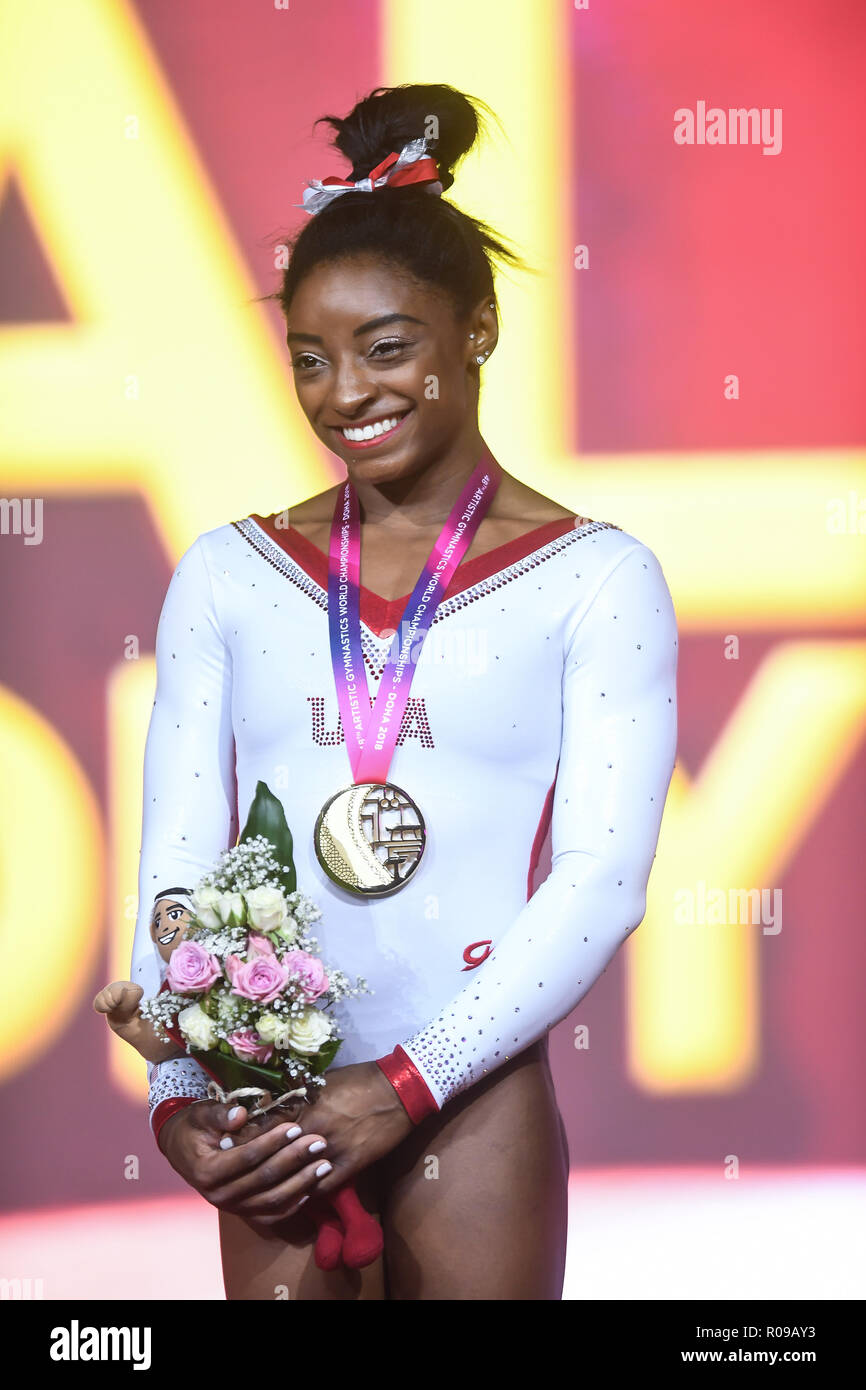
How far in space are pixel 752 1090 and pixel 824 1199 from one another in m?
0.31

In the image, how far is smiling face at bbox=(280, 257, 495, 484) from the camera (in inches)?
95.0

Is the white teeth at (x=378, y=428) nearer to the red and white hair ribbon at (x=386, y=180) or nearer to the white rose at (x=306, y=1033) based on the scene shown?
the red and white hair ribbon at (x=386, y=180)

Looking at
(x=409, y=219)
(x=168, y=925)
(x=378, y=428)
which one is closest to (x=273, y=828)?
(x=168, y=925)

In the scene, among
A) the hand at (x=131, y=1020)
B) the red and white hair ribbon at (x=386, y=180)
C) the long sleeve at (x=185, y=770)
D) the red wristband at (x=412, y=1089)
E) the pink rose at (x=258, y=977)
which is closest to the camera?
→ the pink rose at (x=258, y=977)

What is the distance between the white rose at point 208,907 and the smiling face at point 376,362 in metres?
0.71

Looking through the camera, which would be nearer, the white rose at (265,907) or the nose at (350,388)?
the white rose at (265,907)

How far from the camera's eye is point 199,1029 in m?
2.10

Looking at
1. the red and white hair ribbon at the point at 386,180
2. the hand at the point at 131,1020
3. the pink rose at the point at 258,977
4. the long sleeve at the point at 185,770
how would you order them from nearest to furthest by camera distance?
the pink rose at the point at 258,977 < the hand at the point at 131,1020 < the long sleeve at the point at 185,770 < the red and white hair ribbon at the point at 386,180

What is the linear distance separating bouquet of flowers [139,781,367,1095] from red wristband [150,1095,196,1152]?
16 cm

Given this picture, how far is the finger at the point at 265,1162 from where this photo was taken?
2.12 metres

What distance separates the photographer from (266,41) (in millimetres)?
4035

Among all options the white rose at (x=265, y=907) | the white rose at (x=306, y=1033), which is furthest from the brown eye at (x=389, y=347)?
the white rose at (x=306, y=1033)

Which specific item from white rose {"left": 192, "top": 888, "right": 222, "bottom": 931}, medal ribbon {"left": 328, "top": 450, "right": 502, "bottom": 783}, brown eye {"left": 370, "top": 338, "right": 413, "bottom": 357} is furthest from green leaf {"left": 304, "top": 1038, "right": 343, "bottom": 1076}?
brown eye {"left": 370, "top": 338, "right": 413, "bottom": 357}
